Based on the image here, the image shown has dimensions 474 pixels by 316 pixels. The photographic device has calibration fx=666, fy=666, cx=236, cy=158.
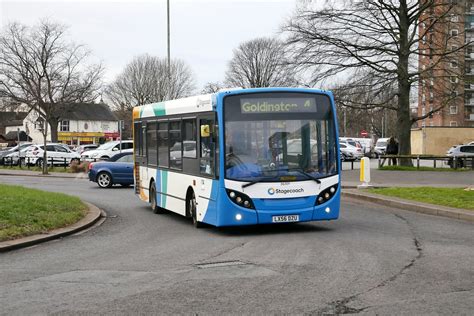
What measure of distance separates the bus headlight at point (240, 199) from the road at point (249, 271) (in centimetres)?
59

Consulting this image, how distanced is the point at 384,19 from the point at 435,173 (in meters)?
8.17

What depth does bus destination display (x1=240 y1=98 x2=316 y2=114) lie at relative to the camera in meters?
12.2

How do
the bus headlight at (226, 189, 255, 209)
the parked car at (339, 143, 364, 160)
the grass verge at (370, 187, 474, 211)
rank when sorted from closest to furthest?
the bus headlight at (226, 189, 255, 209) → the grass verge at (370, 187, 474, 211) → the parked car at (339, 143, 364, 160)

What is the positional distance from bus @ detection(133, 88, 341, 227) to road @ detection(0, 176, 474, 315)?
487 millimetres

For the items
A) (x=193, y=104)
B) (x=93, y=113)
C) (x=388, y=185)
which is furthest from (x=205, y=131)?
(x=93, y=113)

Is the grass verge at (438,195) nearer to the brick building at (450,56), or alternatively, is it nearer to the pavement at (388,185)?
the pavement at (388,185)

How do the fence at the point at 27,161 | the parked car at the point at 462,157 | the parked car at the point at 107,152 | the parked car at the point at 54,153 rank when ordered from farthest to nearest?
1. the parked car at the point at 54,153
2. the fence at the point at 27,161
3. the parked car at the point at 107,152
4. the parked car at the point at 462,157

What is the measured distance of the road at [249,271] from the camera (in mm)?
6574

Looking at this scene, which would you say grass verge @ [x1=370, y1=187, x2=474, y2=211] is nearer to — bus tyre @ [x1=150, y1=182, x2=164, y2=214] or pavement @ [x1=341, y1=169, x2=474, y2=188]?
pavement @ [x1=341, y1=169, x2=474, y2=188]

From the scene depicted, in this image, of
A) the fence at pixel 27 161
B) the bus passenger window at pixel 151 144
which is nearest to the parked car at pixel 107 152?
the fence at pixel 27 161

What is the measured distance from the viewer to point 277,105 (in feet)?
40.6

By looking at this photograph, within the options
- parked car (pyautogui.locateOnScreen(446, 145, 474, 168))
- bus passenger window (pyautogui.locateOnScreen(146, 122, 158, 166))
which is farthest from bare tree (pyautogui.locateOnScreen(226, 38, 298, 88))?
bus passenger window (pyautogui.locateOnScreen(146, 122, 158, 166))

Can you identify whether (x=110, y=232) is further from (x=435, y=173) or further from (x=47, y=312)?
(x=435, y=173)

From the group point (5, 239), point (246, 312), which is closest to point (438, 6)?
point (5, 239)
